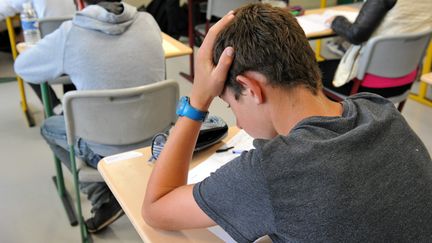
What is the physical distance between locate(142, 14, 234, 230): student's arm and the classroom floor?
3.63 ft

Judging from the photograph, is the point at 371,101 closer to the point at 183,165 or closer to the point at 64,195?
the point at 183,165

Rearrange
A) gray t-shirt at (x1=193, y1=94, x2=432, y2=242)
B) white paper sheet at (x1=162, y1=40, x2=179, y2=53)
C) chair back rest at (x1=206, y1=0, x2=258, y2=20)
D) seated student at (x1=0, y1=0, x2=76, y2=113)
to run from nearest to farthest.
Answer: gray t-shirt at (x1=193, y1=94, x2=432, y2=242) < white paper sheet at (x1=162, y1=40, x2=179, y2=53) < seated student at (x1=0, y1=0, x2=76, y2=113) < chair back rest at (x1=206, y1=0, x2=258, y2=20)

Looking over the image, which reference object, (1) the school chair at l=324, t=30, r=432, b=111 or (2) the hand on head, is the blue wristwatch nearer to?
(2) the hand on head

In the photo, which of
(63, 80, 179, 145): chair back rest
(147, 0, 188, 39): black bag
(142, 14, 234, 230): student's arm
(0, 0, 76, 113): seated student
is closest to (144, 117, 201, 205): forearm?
(142, 14, 234, 230): student's arm

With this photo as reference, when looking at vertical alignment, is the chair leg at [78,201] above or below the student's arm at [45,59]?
below

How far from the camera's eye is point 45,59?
1764 millimetres

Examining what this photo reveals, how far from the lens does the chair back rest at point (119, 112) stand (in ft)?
4.95

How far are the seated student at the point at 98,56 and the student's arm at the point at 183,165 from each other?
30.8 inches

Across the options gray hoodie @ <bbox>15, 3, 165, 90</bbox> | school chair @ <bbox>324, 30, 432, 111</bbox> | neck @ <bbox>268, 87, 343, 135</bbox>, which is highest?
neck @ <bbox>268, 87, 343, 135</bbox>

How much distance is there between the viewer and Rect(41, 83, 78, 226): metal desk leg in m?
2.05

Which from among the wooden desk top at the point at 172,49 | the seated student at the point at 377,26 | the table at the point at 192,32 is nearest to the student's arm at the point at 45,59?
the wooden desk top at the point at 172,49

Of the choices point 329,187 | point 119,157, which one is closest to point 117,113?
point 119,157

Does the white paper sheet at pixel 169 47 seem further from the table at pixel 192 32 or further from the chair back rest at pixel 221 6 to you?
the chair back rest at pixel 221 6

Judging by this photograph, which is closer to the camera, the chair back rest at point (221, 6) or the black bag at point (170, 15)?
the chair back rest at point (221, 6)
